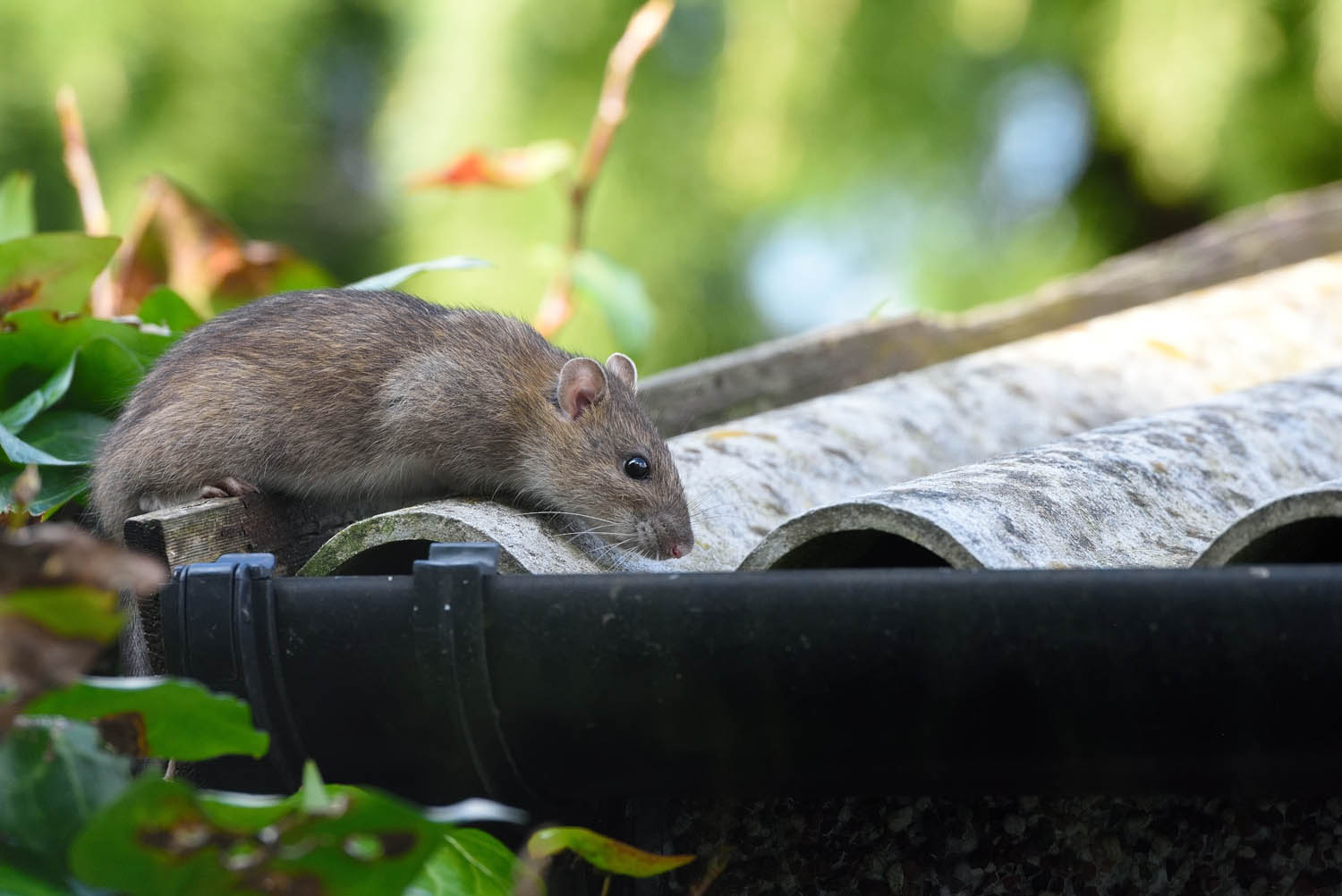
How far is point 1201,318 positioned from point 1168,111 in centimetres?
255

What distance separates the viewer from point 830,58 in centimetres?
604

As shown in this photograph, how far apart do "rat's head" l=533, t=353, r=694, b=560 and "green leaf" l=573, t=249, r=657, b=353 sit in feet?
0.79

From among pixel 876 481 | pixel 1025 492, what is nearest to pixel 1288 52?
pixel 876 481

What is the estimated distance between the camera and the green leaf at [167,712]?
105 centimetres

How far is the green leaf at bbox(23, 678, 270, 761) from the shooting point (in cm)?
105

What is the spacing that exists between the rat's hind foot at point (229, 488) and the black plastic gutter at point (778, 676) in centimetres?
69

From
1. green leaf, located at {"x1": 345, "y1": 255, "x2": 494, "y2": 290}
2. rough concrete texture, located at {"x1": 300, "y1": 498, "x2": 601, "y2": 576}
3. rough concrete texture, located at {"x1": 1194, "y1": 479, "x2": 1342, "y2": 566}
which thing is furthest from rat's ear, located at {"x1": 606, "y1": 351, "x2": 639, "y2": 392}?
rough concrete texture, located at {"x1": 1194, "y1": 479, "x2": 1342, "y2": 566}

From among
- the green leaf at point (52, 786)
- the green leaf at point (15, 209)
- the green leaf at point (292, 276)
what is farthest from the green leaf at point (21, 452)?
the green leaf at point (52, 786)

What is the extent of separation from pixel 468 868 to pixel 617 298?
195 centimetres

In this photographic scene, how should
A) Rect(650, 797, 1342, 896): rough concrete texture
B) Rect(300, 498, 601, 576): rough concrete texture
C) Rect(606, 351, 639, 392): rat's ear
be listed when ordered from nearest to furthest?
Rect(650, 797, 1342, 896): rough concrete texture → Rect(300, 498, 601, 576): rough concrete texture → Rect(606, 351, 639, 392): rat's ear

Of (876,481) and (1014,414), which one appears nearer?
(876,481)

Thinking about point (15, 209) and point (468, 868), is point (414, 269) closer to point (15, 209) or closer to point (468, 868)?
point (15, 209)

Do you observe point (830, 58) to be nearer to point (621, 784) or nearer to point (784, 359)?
point (784, 359)

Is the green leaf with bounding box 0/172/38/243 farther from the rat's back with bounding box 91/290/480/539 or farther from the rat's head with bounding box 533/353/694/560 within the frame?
the rat's head with bounding box 533/353/694/560
